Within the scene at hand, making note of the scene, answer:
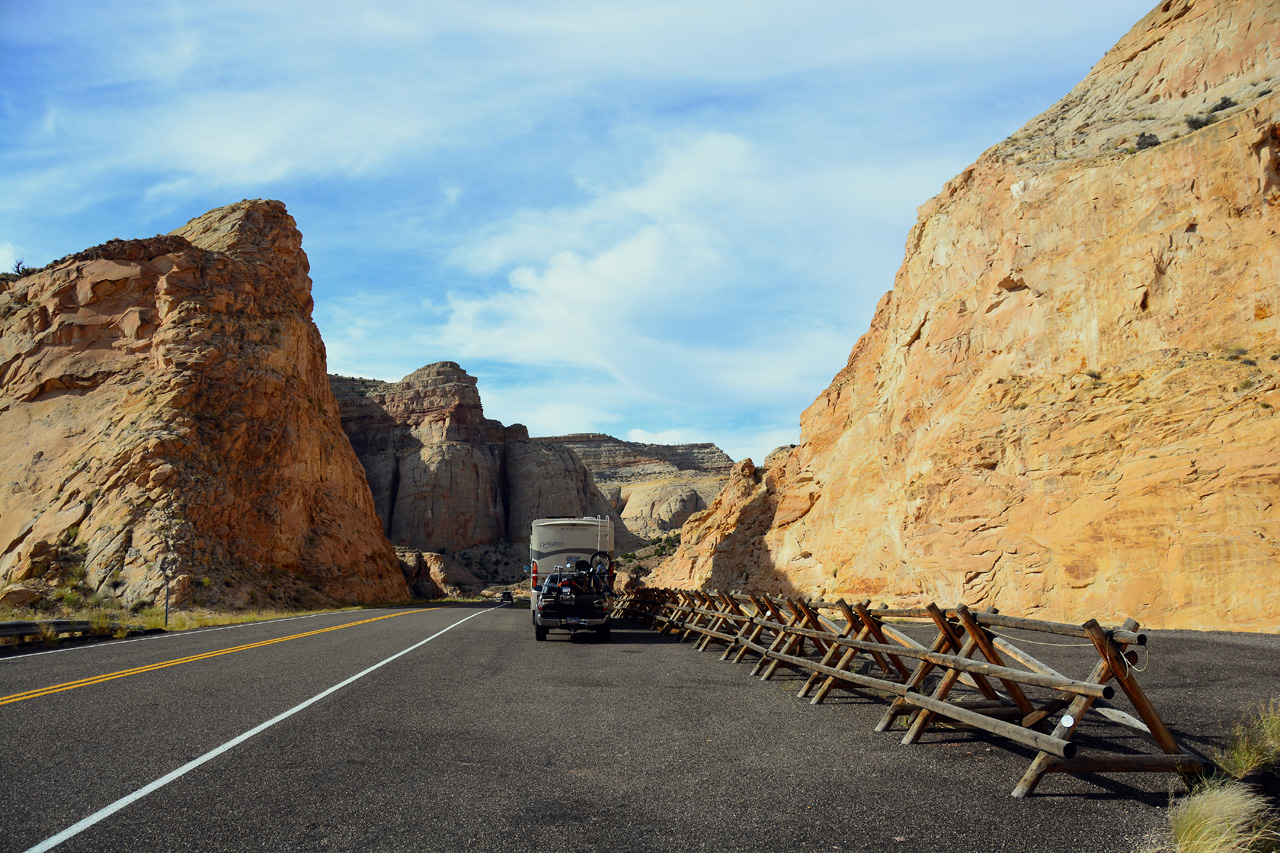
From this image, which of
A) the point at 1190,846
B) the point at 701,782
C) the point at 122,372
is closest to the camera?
the point at 1190,846

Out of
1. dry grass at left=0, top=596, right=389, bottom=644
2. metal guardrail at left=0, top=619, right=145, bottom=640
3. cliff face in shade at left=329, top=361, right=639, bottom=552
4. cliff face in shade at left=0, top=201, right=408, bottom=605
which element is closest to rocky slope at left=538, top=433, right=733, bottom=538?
cliff face in shade at left=329, top=361, right=639, bottom=552

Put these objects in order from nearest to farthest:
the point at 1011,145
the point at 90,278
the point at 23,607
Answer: the point at 23,607
the point at 1011,145
the point at 90,278

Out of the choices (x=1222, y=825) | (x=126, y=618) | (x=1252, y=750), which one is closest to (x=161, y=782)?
(x=1222, y=825)

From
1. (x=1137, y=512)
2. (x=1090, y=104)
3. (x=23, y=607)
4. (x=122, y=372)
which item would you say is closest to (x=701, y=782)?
(x=1137, y=512)

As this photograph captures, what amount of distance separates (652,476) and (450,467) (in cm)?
5785

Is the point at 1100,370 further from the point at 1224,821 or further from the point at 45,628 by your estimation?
the point at 45,628

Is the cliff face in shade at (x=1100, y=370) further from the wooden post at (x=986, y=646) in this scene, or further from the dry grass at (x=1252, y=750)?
the wooden post at (x=986, y=646)

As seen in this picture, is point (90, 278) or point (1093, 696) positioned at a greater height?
point (90, 278)

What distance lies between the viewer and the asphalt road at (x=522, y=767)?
4.86 metres

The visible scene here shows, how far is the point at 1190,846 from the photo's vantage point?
4488 millimetres

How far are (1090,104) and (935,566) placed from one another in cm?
2412

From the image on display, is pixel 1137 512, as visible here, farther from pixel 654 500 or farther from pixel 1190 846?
pixel 654 500

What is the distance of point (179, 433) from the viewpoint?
40.8 metres

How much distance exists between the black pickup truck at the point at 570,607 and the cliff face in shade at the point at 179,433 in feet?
78.3
